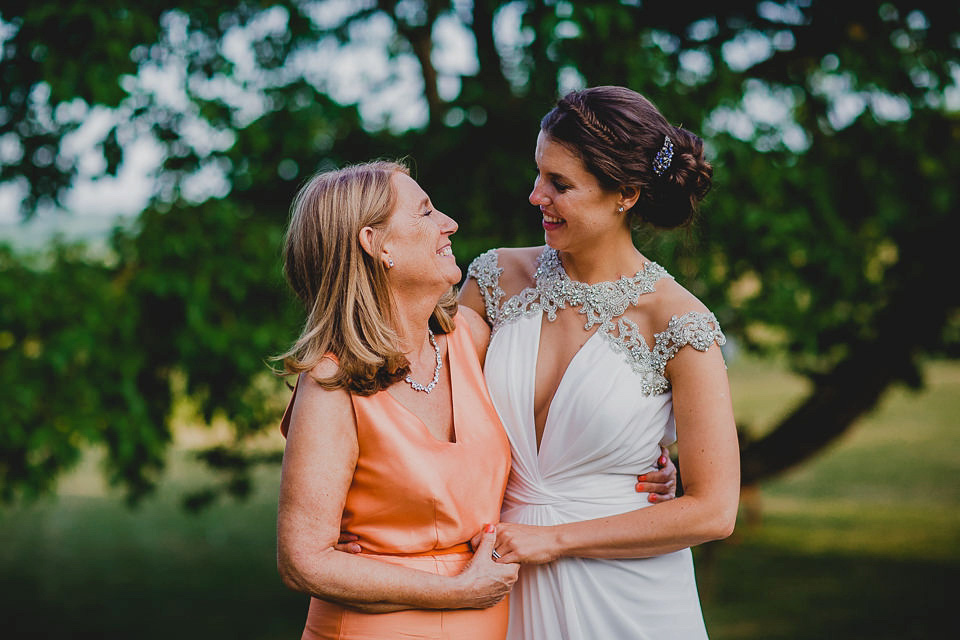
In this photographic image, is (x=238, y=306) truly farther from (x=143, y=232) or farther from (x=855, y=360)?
(x=855, y=360)

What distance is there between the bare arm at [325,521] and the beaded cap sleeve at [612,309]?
0.82m

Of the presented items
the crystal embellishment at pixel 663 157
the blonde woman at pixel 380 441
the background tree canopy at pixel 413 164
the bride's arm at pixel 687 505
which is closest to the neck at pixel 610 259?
the crystal embellishment at pixel 663 157

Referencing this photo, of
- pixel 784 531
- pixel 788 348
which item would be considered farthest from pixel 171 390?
pixel 784 531

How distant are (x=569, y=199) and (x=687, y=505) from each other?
3.06 feet

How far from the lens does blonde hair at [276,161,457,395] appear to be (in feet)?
8.16

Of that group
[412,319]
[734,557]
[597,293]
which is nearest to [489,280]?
[597,293]

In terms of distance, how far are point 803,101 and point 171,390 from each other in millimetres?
4643

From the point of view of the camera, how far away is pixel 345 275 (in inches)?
99.3

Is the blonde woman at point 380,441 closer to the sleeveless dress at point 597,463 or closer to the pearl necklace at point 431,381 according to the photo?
the pearl necklace at point 431,381

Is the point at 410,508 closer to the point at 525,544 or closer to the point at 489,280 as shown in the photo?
the point at 525,544

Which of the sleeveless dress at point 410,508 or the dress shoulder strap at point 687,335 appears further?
the dress shoulder strap at point 687,335

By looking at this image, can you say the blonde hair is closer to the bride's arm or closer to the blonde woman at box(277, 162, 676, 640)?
the blonde woman at box(277, 162, 676, 640)

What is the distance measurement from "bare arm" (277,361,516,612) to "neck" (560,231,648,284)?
0.92 meters

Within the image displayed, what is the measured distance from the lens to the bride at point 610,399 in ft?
8.68
